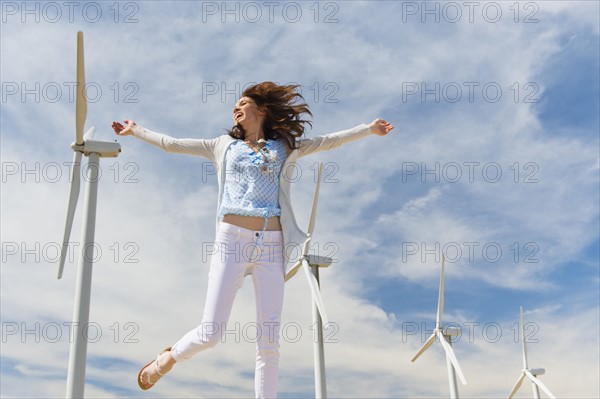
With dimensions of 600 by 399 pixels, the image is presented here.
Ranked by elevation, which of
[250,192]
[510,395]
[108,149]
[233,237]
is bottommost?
[510,395]

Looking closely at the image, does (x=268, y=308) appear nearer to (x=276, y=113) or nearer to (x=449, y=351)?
(x=276, y=113)

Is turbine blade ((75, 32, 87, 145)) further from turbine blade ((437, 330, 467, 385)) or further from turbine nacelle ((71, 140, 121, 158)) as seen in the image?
turbine blade ((437, 330, 467, 385))

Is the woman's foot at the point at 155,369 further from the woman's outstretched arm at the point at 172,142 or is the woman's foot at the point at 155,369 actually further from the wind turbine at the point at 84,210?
the woman's outstretched arm at the point at 172,142

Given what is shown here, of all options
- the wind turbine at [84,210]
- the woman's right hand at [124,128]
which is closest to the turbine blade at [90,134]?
the wind turbine at [84,210]

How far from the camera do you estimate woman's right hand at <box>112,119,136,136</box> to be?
8.58m

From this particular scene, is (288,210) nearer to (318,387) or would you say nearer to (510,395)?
(318,387)

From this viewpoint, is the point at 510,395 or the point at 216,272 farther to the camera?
the point at 510,395

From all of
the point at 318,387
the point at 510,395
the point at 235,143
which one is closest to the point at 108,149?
the point at 235,143

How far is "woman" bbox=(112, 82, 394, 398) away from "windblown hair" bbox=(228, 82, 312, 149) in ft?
0.05

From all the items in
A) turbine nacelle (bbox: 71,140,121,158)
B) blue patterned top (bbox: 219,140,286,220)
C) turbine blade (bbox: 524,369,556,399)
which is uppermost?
turbine nacelle (bbox: 71,140,121,158)

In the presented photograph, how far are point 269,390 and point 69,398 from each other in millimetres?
3902

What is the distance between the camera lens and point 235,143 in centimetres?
833

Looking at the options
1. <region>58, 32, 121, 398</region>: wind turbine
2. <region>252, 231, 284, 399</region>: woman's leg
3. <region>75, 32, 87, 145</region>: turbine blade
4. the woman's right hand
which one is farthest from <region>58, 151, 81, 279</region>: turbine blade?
<region>252, 231, 284, 399</region>: woman's leg

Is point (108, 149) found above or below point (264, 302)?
above
